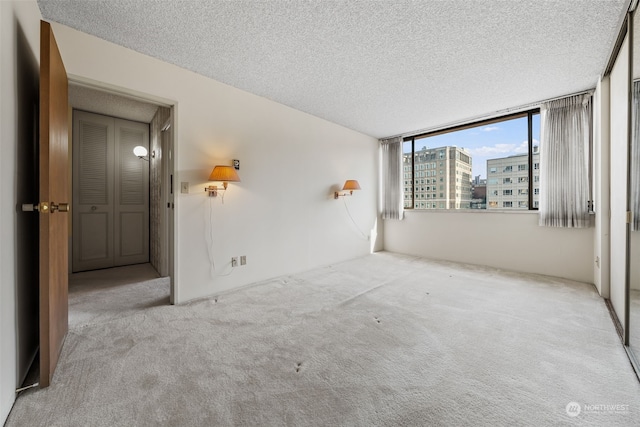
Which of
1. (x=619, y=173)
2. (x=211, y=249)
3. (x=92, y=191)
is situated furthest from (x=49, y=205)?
(x=619, y=173)

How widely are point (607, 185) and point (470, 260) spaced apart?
2.09 meters

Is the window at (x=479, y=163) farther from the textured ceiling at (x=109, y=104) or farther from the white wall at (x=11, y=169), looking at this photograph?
the white wall at (x=11, y=169)

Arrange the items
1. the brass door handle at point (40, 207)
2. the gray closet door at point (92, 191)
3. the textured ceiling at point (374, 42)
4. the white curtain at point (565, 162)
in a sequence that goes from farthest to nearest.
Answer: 1. the gray closet door at point (92, 191)
2. the white curtain at point (565, 162)
3. the textured ceiling at point (374, 42)
4. the brass door handle at point (40, 207)

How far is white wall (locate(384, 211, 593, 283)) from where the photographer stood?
11.7 ft

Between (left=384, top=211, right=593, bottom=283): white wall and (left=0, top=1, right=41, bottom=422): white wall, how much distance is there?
529 centimetres

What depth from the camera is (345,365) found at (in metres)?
1.68

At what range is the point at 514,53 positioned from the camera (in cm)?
248

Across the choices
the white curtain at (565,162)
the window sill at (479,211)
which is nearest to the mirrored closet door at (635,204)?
the white curtain at (565,162)

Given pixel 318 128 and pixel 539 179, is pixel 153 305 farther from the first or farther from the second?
pixel 539 179

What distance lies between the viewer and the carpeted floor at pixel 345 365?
4.25 feet

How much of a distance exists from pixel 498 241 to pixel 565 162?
56.1 inches

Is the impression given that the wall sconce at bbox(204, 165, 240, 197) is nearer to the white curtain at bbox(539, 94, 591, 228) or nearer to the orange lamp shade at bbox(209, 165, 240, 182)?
the orange lamp shade at bbox(209, 165, 240, 182)

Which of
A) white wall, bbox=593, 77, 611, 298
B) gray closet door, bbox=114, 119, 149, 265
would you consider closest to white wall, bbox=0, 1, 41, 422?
gray closet door, bbox=114, 119, 149, 265

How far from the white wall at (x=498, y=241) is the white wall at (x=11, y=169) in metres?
5.29
